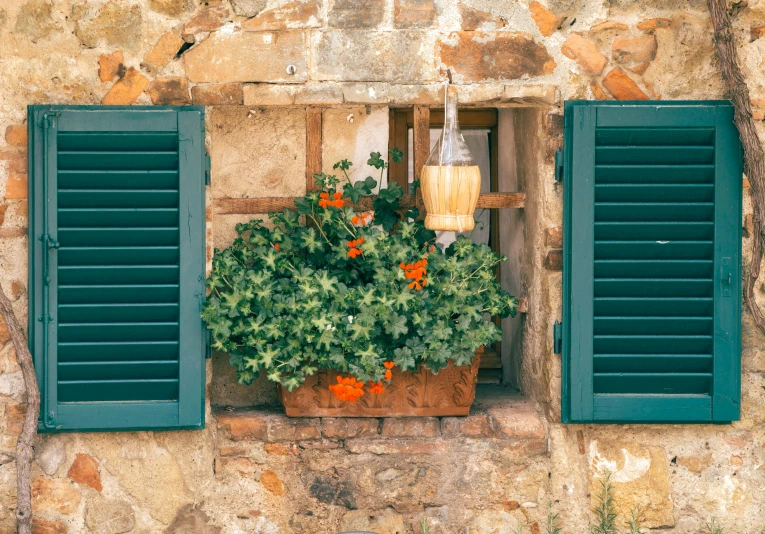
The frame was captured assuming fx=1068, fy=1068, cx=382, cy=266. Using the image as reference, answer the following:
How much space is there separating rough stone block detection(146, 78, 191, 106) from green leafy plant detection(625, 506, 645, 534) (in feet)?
8.49

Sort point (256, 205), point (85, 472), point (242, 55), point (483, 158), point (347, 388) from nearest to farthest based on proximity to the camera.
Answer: point (347, 388) → point (242, 55) → point (85, 472) → point (256, 205) → point (483, 158)

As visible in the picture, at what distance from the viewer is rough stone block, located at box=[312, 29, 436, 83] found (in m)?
4.39

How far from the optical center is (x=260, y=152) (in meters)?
4.73

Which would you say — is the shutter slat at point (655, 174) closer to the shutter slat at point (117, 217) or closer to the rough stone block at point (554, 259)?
the rough stone block at point (554, 259)

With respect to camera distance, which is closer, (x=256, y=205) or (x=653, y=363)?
(x=653, y=363)

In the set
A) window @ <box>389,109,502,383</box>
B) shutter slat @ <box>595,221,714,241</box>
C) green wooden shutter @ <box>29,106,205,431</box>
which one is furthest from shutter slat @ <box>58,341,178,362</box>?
shutter slat @ <box>595,221,714,241</box>

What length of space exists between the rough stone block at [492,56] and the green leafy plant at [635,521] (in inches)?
74.6

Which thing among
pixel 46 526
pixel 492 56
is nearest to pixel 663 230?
pixel 492 56

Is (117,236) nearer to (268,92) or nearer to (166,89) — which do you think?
(166,89)

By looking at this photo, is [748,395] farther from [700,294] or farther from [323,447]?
[323,447]

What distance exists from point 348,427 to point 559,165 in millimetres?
1414

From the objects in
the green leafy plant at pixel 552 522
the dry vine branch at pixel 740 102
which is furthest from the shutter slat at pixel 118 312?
the dry vine branch at pixel 740 102

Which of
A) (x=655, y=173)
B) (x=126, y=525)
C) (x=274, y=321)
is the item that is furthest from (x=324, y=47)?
(x=126, y=525)

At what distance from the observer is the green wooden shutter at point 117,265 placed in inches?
169
